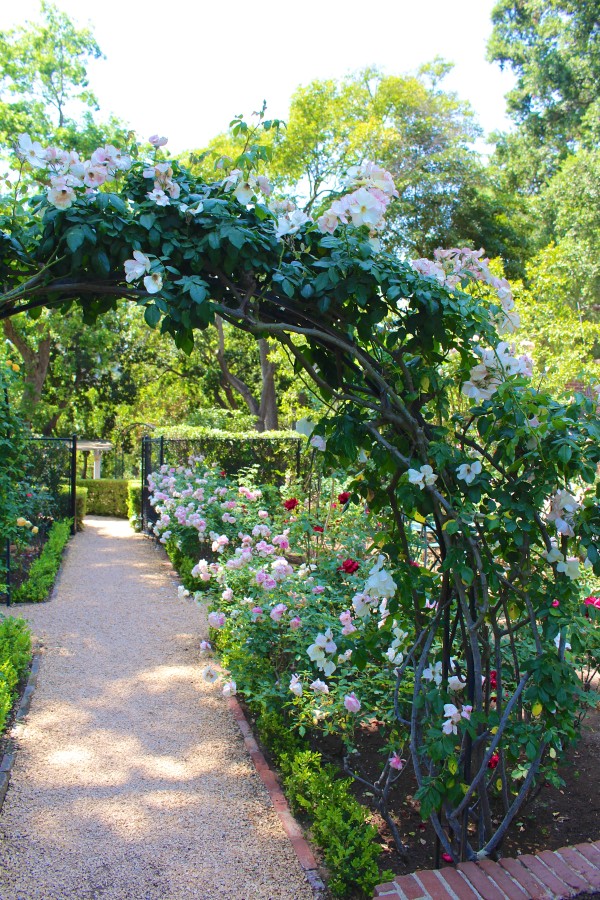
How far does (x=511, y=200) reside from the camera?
1853cm

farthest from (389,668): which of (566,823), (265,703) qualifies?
(566,823)

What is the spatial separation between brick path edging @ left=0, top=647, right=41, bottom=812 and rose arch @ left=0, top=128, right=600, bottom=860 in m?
2.18

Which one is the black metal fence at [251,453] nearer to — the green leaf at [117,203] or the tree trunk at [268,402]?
the green leaf at [117,203]

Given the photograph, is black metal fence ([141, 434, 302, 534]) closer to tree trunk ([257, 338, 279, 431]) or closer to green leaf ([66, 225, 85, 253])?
green leaf ([66, 225, 85, 253])

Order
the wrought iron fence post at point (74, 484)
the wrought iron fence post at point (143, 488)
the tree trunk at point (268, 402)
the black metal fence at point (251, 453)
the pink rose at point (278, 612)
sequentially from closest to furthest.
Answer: the pink rose at point (278, 612), the black metal fence at point (251, 453), the wrought iron fence post at point (74, 484), the wrought iron fence post at point (143, 488), the tree trunk at point (268, 402)

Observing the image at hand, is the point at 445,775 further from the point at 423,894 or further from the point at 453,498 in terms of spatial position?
the point at 453,498

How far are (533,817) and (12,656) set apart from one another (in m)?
3.48

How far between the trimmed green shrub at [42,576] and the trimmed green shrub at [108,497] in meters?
7.97

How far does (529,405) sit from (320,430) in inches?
28.4

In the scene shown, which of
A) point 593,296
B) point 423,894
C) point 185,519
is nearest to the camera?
point 423,894

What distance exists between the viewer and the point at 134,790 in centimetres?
341

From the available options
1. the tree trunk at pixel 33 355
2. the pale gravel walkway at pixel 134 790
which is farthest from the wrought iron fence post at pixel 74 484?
the pale gravel walkway at pixel 134 790

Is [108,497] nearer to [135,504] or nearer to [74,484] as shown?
[135,504]

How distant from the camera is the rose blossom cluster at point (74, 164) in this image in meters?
2.09
